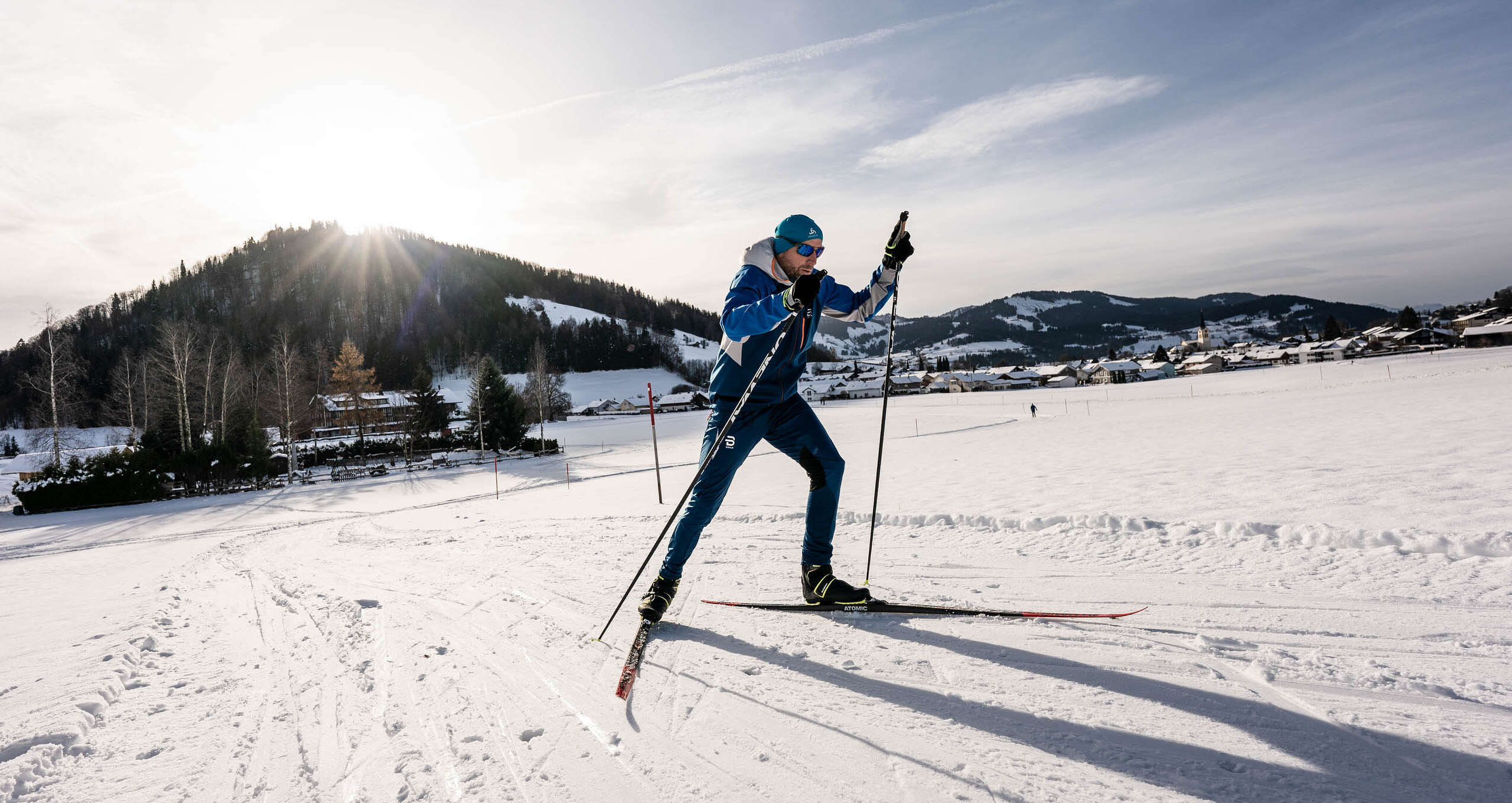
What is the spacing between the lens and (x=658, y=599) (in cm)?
345

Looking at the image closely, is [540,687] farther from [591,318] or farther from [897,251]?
[591,318]

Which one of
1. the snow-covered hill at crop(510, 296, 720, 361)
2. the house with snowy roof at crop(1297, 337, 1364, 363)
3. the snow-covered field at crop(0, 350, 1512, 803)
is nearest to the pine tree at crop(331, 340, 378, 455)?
the snow-covered field at crop(0, 350, 1512, 803)

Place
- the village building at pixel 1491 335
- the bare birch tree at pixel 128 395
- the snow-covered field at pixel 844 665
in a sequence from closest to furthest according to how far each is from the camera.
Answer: the snow-covered field at pixel 844 665 → the bare birch tree at pixel 128 395 → the village building at pixel 1491 335

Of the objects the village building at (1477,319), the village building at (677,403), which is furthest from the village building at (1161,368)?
the village building at (677,403)

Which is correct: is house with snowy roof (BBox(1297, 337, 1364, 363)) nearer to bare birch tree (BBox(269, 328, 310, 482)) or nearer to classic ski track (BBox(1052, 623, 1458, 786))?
classic ski track (BBox(1052, 623, 1458, 786))

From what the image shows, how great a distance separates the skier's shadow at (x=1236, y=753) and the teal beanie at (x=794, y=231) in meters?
2.32

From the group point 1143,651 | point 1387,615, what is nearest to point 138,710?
point 1143,651

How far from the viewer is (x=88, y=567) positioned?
7664 mm

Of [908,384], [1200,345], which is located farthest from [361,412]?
[1200,345]

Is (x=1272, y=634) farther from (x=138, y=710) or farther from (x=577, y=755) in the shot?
(x=138, y=710)

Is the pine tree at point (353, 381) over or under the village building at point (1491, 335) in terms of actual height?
over

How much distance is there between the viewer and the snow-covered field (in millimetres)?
1918

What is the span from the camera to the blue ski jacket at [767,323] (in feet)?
11.0

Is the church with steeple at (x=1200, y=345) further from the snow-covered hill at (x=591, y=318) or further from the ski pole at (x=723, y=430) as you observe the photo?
the ski pole at (x=723, y=430)
